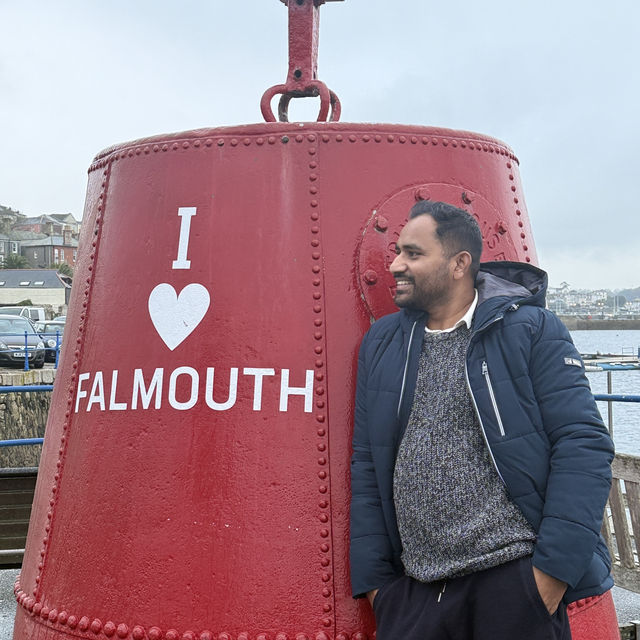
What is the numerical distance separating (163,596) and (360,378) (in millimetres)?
879

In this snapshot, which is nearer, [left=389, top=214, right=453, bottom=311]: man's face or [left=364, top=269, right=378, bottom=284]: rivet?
[left=389, top=214, right=453, bottom=311]: man's face

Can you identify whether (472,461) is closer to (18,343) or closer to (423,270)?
(423,270)

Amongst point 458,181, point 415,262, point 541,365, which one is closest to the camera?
point 541,365

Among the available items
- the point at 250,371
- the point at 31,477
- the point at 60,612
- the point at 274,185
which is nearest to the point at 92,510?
the point at 60,612

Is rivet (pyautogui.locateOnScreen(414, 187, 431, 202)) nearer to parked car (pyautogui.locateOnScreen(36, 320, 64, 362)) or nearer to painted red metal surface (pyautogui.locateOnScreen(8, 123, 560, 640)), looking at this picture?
painted red metal surface (pyautogui.locateOnScreen(8, 123, 560, 640))

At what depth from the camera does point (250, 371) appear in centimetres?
267

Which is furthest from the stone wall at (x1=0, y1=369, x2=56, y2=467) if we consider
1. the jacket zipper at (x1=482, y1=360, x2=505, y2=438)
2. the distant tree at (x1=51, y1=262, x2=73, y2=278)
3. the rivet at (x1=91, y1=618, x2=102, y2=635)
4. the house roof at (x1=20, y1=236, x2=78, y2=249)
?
the house roof at (x1=20, y1=236, x2=78, y2=249)

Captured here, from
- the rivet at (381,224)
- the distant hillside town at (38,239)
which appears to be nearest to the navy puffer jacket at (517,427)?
the rivet at (381,224)

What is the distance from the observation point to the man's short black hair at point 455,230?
2.37 meters

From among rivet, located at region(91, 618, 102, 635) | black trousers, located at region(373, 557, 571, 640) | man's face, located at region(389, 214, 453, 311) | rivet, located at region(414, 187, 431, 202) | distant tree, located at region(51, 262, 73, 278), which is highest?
distant tree, located at region(51, 262, 73, 278)

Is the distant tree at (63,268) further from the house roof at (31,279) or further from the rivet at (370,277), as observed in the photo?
the rivet at (370,277)

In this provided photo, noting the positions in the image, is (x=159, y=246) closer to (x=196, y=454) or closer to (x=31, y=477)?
(x=196, y=454)

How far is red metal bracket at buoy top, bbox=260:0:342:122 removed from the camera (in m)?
3.19

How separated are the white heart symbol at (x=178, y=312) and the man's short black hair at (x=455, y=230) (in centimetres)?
81
